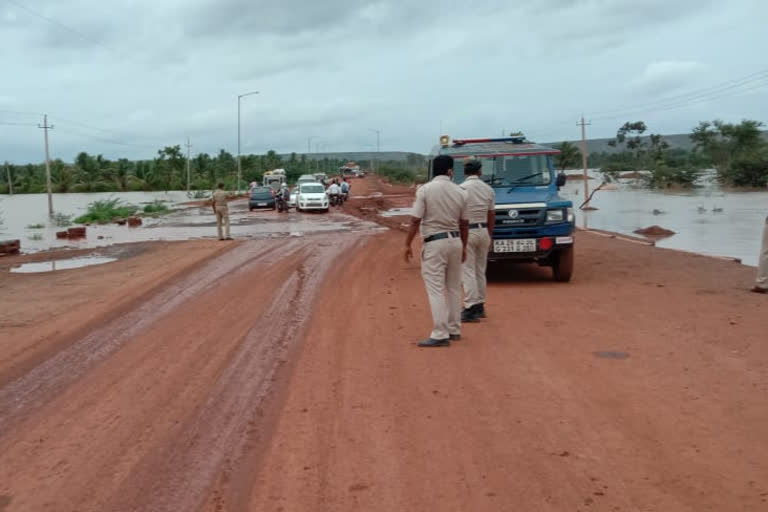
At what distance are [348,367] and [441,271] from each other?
4.69ft

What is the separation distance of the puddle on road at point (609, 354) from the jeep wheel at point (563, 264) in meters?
4.92

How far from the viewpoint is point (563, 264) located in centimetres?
1219

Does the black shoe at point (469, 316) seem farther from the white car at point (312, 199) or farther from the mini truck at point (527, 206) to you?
the white car at point (312, 199)

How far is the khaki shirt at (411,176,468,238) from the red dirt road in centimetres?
125

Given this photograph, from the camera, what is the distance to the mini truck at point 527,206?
11.8m

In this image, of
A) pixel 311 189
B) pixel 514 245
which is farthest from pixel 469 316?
pixel 311 189

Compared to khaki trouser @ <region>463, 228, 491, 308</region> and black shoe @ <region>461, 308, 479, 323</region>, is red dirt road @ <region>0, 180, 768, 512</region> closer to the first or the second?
black shoe @ <region>461, 308, 479, 323</region>

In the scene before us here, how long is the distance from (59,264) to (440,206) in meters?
13.9

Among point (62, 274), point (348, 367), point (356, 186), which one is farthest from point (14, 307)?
point (356, 186)

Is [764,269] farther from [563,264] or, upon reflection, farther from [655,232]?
[655,232]

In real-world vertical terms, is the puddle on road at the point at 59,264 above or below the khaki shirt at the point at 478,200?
below

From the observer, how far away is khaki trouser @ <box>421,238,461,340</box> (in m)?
7.49

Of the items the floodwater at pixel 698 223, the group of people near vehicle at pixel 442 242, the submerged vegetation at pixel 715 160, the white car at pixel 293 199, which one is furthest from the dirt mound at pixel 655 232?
the submerged vegetation at pixel 715 160

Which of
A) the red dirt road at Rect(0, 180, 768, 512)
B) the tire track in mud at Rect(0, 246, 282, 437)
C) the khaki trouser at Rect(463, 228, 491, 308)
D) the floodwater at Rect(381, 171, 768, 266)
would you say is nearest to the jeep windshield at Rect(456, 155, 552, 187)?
the red dirt road at Rect(0, 180, 768, 512)
